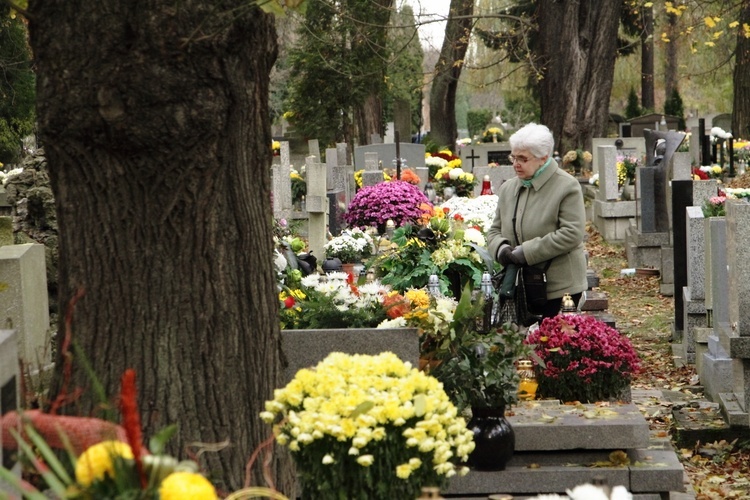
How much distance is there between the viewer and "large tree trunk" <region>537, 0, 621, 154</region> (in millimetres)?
24969

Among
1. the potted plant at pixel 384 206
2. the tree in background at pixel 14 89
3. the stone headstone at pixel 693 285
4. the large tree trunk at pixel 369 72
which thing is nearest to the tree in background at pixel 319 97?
the large tree trunk at pixel 369 72

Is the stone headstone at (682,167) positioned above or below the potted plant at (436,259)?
above

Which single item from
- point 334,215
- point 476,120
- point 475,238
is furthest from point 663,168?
point 476,120

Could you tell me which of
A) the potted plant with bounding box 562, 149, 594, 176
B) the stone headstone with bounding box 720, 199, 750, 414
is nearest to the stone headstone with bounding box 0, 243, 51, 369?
the stone headstone with bounding box 720, 199, 750, 414

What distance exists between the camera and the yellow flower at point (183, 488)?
2.41 meters

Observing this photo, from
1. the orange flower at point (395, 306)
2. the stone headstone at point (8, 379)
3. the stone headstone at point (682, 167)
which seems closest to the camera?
the stone headstone at point (8, 379)

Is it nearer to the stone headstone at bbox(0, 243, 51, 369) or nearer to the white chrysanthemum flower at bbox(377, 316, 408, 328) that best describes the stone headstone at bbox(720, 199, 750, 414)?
the white chrysanthemum flower at bbox(377, 316, 408, 328)

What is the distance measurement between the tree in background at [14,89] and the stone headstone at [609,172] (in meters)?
9.39

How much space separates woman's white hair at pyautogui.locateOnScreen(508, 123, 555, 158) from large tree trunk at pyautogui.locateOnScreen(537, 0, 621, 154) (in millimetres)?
18262

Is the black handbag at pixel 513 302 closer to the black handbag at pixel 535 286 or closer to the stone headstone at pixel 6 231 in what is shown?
the black handbag at pixel 535 286

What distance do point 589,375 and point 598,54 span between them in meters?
19.8

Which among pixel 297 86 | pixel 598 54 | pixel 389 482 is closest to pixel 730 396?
pixel 389 482

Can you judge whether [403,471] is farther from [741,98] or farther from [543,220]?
[741,98]

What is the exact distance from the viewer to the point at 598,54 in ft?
83.1
